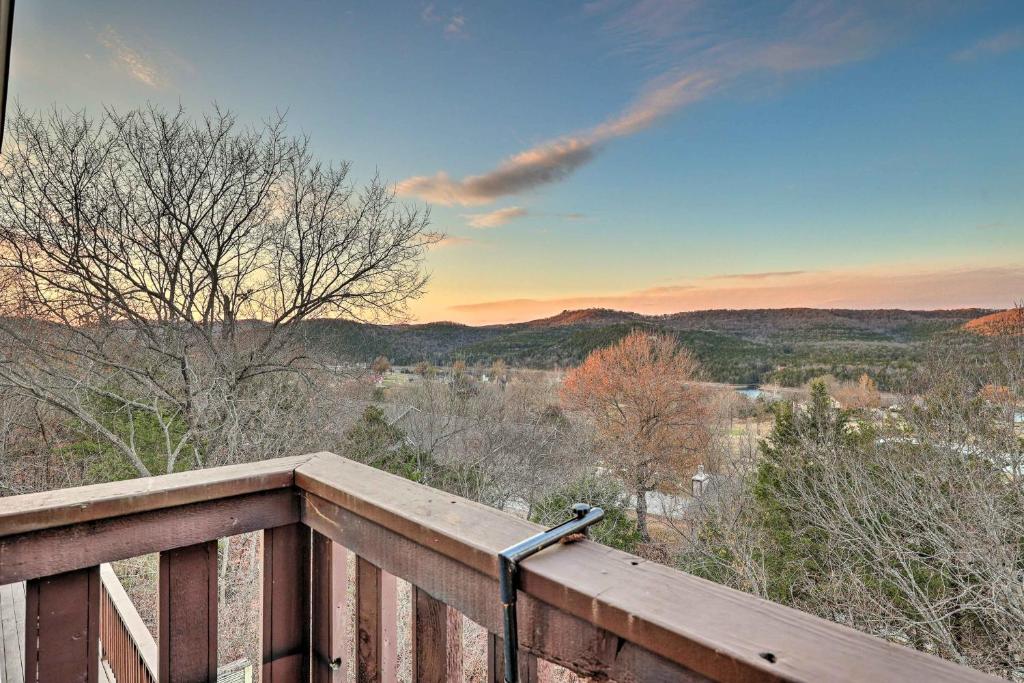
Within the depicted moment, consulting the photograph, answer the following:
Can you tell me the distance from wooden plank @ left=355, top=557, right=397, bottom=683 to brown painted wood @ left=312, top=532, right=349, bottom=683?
57 millimetres

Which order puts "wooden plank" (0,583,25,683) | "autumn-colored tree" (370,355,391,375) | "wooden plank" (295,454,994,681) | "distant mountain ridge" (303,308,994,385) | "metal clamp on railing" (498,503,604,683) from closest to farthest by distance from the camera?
1. "wooden plank" (295,454,994,681)
2. "metal clamp on railing" (498,503,604,683)
3. "wooden plank" (0,583,25,683)
4. "autumn-colored tree" (370,355,391,375)
5. "distant mountain ridge" (303,308,994,385)

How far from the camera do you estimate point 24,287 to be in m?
6.61

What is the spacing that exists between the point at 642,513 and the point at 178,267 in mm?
12804

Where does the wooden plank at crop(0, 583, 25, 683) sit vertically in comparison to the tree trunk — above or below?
above

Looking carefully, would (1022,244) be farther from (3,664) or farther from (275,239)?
(3,664)

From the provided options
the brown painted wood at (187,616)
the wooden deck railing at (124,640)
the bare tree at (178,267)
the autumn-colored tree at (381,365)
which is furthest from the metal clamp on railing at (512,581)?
the autumn-colored tree at (381,365)

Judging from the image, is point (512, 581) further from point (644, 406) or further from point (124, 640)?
point (644, 406)

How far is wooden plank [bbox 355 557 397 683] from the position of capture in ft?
2.46

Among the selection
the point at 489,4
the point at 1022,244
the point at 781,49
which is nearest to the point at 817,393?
the point at 1022,244

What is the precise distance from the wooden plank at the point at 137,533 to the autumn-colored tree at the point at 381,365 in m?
8.78

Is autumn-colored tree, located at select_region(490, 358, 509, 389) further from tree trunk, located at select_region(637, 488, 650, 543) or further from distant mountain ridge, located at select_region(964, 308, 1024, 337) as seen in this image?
distant mountain ridge, located at select_region(964, 308, 1024, 337)

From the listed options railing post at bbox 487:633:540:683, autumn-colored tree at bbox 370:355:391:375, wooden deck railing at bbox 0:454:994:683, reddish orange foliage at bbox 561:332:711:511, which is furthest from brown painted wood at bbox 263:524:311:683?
reddish orange foliage at bbox 561:332:711:511

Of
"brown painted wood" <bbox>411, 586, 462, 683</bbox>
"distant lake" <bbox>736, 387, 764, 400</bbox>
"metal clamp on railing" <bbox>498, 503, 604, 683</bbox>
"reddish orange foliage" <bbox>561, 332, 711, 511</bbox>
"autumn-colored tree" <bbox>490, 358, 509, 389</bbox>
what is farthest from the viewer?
"autumn-colored tree" <bbox>490, 358, 509, 389</bbox>

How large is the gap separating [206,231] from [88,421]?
3.04m
